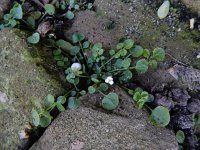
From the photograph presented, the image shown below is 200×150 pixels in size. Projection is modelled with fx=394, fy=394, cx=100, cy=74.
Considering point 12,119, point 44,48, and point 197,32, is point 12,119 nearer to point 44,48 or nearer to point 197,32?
point 44,48

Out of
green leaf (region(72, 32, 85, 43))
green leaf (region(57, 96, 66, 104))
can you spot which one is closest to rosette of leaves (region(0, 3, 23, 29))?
green leaf (region(72, 32, 85, 43))

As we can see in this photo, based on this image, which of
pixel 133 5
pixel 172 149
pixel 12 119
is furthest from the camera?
pixel 133 5

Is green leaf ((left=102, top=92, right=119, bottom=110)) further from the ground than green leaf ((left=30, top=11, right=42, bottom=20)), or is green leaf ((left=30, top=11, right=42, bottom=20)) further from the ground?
green leaf ((left=30, top=11, right=42, bottom=20))

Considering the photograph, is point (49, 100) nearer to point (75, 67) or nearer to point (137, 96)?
point (75, 67)

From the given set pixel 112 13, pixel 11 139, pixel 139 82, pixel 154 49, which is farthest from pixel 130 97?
pixel 11 139

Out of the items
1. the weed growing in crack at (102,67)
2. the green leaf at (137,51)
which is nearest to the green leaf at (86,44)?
the weed growing in crack at (102,67)

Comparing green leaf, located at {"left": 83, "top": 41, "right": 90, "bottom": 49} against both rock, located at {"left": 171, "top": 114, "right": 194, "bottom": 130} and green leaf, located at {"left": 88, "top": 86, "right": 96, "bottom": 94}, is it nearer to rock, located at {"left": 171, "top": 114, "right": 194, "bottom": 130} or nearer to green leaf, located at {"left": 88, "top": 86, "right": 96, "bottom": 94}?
green leaf, located at {"left": 88, "top": 86, "right": 96, "bottom": 94}

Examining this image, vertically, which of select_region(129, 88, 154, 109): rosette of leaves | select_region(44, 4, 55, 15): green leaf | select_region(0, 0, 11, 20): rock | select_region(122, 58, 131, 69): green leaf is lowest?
select_region(129, 88, 154, 109): rosette of leaves
